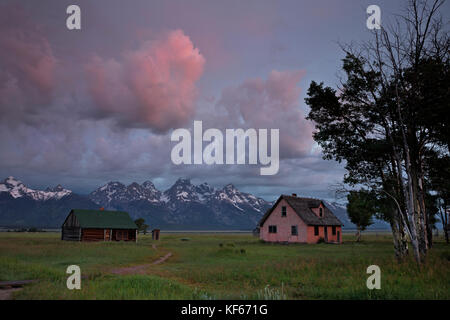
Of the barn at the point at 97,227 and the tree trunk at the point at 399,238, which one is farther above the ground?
the tree trunk at the point at 399,238

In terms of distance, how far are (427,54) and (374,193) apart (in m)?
8.39

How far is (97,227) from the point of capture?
55.7 m

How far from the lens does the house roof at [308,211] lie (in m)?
50.2

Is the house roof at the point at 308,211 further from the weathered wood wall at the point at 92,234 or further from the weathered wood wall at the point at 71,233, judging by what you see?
the weathered wood wall at the point at 71,233

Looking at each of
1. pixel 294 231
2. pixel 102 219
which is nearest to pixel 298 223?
pixel 294 231

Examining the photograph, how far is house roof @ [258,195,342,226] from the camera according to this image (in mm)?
50250

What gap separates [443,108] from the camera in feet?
56.7

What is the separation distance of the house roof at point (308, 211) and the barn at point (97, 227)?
24294 millimetres

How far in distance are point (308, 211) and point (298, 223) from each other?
14.2 feet

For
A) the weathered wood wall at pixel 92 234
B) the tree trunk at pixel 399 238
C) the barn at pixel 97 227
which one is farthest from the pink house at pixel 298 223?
the tree trunk at pixel 399 238

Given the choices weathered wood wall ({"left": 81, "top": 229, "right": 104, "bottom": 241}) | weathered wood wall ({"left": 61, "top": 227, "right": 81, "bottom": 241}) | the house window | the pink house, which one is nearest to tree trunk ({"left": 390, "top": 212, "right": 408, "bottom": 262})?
the pink house

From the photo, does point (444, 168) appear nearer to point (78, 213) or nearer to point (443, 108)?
point (443, 108)

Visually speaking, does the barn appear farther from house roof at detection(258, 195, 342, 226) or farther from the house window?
the house window

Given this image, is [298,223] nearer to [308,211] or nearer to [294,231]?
[294,231]
